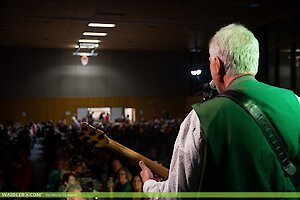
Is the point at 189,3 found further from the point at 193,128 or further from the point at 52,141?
the point at 193,128

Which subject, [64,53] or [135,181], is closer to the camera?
[64,53]

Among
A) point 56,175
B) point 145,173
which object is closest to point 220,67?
point 145,173

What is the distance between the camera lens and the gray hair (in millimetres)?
690

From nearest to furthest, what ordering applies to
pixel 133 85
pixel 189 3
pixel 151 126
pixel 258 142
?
pixel 258 142 < pixel 133 85 < pixel 151 126 < pixel 189 3

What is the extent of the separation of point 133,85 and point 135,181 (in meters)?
0.44

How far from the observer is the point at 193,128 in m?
0.65

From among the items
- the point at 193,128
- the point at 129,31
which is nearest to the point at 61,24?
the point at 129,31

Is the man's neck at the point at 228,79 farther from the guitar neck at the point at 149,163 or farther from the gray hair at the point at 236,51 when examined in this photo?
the guitar neck at the point at 149,163

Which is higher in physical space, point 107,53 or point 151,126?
point 107,53

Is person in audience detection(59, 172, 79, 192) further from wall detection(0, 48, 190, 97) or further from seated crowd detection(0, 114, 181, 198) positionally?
wall detection(0, 48, 190, 97)

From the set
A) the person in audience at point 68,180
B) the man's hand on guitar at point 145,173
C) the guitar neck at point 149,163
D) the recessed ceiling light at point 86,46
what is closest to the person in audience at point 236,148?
the man's hand on guitar at point 145,173

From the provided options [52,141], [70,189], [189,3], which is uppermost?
[189,3]

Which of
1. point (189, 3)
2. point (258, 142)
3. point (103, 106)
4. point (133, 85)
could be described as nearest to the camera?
point (258, 142)

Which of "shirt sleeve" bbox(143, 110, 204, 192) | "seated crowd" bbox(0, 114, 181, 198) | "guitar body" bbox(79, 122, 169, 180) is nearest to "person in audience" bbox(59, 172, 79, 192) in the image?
"seated crowd" bbox(0, 114, 181, 198)
